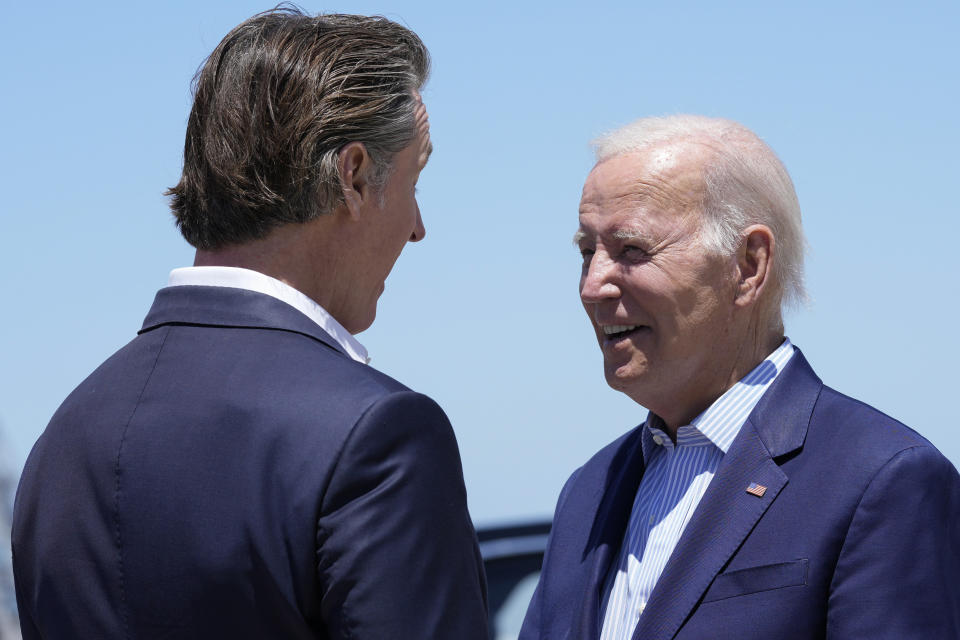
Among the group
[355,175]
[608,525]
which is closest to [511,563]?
[608,525]

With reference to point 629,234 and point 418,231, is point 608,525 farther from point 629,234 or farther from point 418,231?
point 418,231

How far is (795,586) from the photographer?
2574 mm

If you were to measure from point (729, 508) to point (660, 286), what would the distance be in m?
0.70

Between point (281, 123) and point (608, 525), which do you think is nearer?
point (281, 123)

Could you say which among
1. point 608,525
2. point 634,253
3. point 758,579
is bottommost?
point 608,525

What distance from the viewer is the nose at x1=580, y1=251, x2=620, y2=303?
10.4ft

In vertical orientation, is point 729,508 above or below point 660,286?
below

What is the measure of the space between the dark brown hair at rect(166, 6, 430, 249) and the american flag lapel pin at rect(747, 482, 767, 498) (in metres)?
1.40

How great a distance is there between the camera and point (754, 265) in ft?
10.3

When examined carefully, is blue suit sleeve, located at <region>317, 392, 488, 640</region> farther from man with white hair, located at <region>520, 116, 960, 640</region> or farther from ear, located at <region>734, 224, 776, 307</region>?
ear, located at <region>734, 224, 776, 307</region>

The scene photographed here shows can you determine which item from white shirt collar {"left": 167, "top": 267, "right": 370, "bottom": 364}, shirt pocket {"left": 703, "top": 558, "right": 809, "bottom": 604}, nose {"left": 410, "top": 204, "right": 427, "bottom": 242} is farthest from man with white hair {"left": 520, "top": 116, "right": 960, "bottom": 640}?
white shirt collar {"left": 167, "top": 267, "right": 370, "bottom": 364}

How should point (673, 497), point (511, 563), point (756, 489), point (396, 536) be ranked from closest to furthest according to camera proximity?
1. point (396, 536)
2. point (756, 489)
3. point (673, 497)
4. point (511, 563)

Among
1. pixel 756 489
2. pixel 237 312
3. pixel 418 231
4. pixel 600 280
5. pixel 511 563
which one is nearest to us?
pixel 237 312

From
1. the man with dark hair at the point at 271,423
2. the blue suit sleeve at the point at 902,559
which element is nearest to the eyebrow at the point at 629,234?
the blue suit sleeve at the point at 902,559
